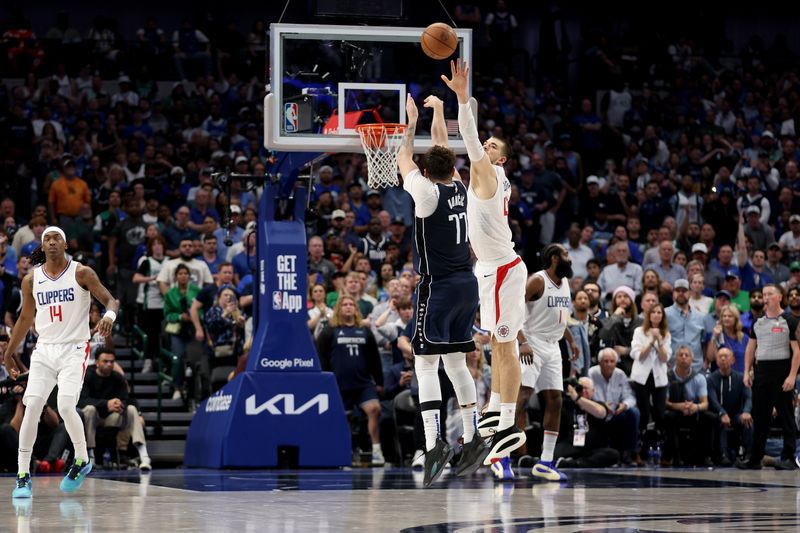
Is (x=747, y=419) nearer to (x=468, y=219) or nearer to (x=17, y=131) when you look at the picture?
(x=468, y=219)

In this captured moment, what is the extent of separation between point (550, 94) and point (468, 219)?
16.9 meters

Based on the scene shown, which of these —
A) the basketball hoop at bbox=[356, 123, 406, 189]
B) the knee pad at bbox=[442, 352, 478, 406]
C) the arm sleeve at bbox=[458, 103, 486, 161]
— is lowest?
the knee pad at bbox=[442, 352, 478, 406]

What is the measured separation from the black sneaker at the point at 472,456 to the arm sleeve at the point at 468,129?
2.33m

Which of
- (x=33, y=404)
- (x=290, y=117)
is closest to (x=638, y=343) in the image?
(x=290, y=117)

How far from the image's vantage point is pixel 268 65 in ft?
49.2

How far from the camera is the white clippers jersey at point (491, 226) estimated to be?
37.6 ft

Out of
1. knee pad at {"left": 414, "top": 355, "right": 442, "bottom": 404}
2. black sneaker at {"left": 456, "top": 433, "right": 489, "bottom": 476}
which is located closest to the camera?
knee pad at {"left": 414, "top": 355, "right": 442, "bottom": 404}

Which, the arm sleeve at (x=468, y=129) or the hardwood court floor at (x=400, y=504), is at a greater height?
the arm sleeve at (x=468, y=129)

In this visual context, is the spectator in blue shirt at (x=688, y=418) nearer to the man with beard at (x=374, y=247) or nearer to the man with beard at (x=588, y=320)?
the man with beard at (x=588, y=320)

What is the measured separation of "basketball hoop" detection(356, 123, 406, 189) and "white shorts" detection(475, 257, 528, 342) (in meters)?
2.50

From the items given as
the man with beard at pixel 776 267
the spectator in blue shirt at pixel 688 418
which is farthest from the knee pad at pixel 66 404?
the man with beard at pixel 776 267

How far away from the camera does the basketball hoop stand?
13.8 meters

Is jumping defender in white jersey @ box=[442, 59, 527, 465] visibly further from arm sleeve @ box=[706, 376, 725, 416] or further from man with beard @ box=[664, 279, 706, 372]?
man with beard @ box=[664, 279, 706, 372]

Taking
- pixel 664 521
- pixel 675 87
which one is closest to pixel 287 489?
pixel 664 521
